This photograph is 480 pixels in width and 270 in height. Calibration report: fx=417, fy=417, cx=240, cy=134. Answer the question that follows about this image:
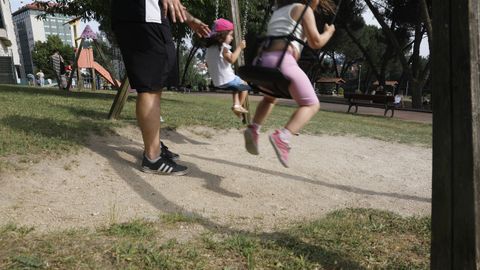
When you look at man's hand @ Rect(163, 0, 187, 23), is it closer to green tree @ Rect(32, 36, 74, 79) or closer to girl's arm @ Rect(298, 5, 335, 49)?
girl's arm @ Rect(298, 5, 335, 49)

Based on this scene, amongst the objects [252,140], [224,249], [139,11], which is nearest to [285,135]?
[252,140]

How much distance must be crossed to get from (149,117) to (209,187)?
71 cm

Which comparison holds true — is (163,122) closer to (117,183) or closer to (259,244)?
(117,183)

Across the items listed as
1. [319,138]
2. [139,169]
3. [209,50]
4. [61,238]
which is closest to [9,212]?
[61,238]

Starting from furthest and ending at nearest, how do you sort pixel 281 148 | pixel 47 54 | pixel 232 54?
pixel 47 54
pixel 232 54
pixel 281 148

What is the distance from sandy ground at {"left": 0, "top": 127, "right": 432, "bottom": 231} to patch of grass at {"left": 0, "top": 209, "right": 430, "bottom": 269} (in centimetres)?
21

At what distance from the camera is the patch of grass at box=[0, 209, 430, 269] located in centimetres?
189

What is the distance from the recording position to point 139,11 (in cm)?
305

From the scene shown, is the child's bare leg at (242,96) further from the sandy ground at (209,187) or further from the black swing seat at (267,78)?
the black swing seat at (267,78)

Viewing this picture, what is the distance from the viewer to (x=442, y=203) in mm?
1793

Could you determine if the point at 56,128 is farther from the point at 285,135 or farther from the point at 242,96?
the point at 285,135

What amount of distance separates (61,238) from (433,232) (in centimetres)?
177

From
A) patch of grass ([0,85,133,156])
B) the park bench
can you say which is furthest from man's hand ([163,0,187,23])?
the park bench

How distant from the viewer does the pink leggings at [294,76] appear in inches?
97.8
